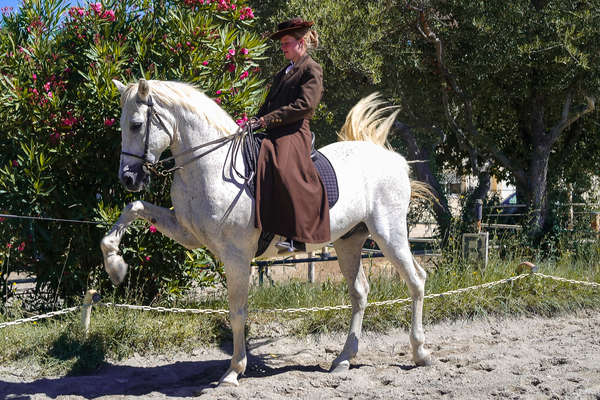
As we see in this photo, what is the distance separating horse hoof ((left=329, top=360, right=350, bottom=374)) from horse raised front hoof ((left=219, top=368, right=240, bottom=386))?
96 cm

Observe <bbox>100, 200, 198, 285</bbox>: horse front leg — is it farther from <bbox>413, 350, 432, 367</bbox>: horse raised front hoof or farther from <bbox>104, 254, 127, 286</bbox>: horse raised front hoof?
<bbox>413, 350, 432, 367</bbox>: horse raised front hoof

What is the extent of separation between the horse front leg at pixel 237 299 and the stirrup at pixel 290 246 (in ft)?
0.92

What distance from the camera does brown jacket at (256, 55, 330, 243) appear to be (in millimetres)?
4738

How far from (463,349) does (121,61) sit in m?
4.35

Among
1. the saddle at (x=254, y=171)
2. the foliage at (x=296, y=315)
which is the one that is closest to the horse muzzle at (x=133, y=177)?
the saddle at (x=254, y=171)

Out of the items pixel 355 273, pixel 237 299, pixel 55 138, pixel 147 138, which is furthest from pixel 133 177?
pixel 355 273

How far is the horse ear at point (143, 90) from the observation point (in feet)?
14.2

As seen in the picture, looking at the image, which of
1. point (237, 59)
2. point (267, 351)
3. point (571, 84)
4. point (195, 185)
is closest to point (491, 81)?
point (571, 84)

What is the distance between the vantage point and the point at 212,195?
4.61 m

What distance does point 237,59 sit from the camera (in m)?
6.42

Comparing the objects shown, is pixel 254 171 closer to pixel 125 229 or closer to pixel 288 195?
pixel 288 195

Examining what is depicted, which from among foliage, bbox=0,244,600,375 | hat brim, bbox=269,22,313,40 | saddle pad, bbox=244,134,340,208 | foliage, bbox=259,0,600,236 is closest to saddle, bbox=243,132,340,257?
saddle pad, bbox=244,134,340,208

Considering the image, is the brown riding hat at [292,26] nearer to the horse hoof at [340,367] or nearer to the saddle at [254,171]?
the saddle at [254,171]

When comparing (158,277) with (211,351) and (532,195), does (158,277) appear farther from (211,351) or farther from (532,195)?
(532,195)
